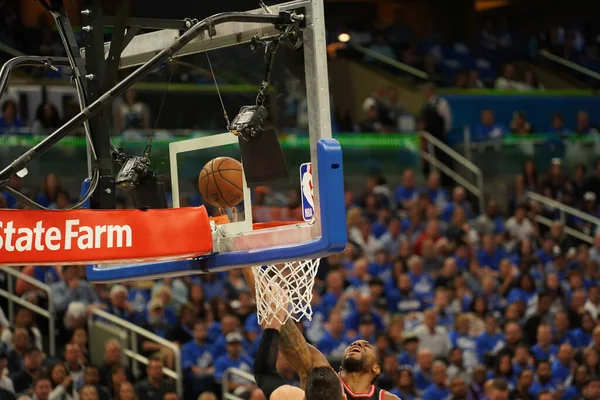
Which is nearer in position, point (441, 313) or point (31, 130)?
point (31, 130)

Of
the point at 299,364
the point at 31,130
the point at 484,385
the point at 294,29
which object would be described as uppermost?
the point at 294,29

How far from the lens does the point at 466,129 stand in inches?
628

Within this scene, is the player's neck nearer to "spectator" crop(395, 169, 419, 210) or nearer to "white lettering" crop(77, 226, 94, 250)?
"white lettering" crop(77, 226, 94, 250)

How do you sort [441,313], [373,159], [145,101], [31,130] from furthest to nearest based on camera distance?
1. [373,159]
2. [441,313]
3. [31,130]
4. [145,101]

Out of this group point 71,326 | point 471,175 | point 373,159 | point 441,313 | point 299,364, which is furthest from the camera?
point 471,175

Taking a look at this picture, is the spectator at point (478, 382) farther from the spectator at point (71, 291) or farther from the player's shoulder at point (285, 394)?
the player's shoulder at point (285, 394)

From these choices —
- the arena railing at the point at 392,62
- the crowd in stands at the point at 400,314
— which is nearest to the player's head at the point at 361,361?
the crowd in stands at the point at 400,314

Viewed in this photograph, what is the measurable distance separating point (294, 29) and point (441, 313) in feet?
24.4

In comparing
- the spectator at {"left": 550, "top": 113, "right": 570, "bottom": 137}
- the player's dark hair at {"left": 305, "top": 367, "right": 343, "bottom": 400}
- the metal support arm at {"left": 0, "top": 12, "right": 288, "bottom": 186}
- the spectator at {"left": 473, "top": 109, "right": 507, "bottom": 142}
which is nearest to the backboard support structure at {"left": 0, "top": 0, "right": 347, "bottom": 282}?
the metal support arm at {"left": 0, "top": 12, "right": 288, "bottom": 186}

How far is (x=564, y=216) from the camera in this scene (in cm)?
1530

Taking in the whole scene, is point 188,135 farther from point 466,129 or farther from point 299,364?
point 466,129

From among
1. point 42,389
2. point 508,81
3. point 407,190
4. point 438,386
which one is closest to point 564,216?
point 407,190

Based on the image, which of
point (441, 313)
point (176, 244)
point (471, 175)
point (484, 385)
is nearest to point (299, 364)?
point (176, 244)

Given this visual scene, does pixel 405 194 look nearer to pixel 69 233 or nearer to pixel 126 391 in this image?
pixel 126 391
